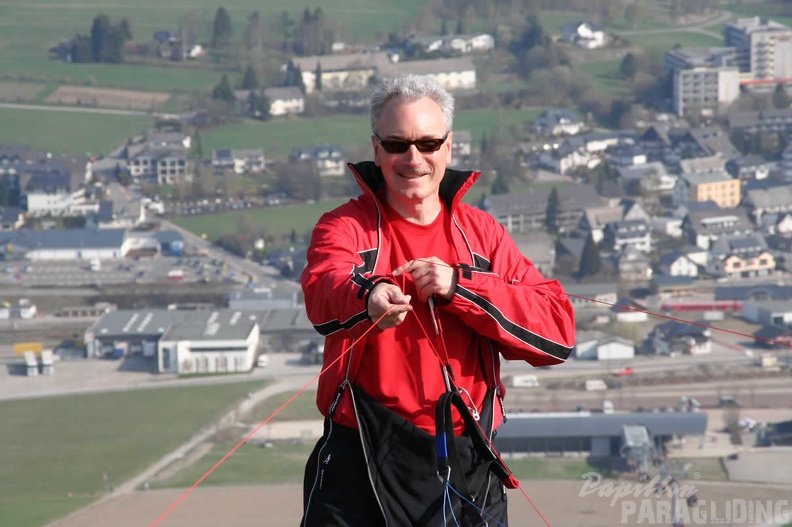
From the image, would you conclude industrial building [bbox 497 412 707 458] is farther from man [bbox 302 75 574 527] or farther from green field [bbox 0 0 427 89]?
green field [bbox 0 0 427 89]

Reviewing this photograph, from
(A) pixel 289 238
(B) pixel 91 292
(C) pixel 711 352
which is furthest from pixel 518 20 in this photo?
(C) pixel 711 352

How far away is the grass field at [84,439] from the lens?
11.7 m

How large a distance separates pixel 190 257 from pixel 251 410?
28.5 ft

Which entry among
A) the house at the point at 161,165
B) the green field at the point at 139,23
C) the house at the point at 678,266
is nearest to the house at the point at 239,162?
the house at the point at 161,165

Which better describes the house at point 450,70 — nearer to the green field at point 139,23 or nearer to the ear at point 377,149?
the green field at point 139,23

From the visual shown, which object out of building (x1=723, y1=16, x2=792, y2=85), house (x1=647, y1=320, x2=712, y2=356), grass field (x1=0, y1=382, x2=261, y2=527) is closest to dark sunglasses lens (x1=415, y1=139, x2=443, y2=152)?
grass field (x1=0, y1=382, x2=261, y2=527)

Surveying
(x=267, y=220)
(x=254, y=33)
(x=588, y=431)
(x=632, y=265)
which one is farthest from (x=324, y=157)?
(x=588, y=431)

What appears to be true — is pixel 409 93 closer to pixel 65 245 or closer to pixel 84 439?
pixel 84 439

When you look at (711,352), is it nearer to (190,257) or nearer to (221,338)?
(221,338)

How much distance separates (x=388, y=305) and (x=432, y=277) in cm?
8

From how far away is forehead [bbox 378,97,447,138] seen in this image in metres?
1.53

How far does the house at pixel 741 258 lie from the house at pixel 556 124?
29.2 ft

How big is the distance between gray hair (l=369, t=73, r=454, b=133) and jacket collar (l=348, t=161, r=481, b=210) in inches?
2.6

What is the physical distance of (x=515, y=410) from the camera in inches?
533
